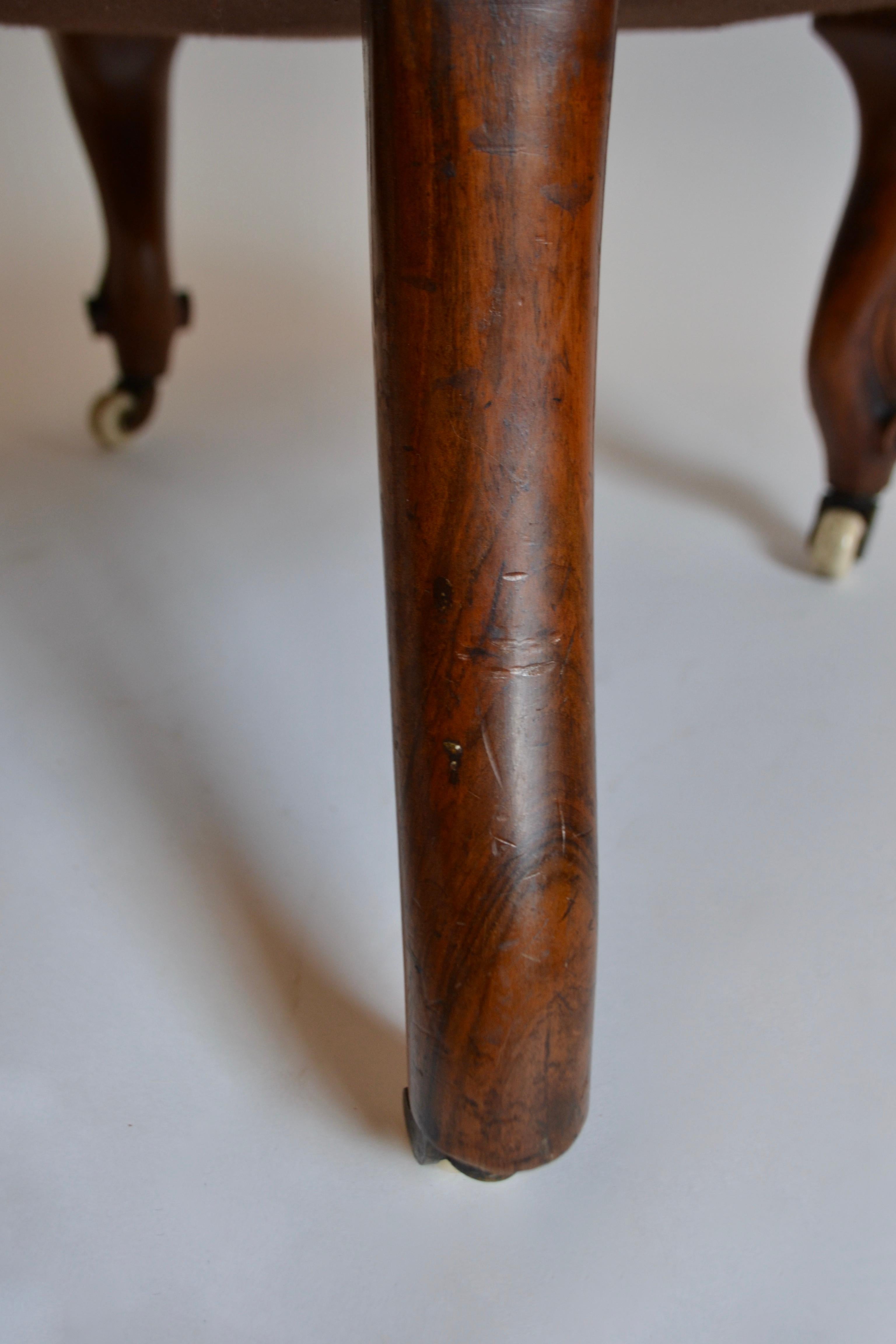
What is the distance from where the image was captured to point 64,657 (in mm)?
814

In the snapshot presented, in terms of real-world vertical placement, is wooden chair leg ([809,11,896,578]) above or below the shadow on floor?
above

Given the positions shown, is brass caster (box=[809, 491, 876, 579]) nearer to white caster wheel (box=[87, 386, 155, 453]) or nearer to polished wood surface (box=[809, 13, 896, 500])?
polished wood surface (box=[809, 13, 896, 500])

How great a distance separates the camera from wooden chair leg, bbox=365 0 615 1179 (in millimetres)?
384

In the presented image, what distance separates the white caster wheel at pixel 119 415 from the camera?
110cm

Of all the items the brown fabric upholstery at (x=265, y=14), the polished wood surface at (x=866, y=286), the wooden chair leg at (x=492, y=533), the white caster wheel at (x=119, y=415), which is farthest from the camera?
the white caster wheel at (x=119, y=415)

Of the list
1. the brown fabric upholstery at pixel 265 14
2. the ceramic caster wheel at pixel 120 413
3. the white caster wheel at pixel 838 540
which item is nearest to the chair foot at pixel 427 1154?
the brown fabric upholstery at pixel 265 14

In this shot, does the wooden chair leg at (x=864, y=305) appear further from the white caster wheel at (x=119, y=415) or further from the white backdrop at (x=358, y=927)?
the white caster wheel at (x=119, y=415)

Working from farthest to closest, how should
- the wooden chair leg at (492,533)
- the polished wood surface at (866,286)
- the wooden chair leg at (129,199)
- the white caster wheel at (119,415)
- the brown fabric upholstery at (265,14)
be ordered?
the white caster wheel at (119,415)
the wooden chair leg at (129,199)
the polished wood surface at (866,286)
the brown fabric upholstery at (265,14)
the wooden chair leg at (492,533)

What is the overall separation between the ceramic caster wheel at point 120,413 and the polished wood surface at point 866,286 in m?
0.54

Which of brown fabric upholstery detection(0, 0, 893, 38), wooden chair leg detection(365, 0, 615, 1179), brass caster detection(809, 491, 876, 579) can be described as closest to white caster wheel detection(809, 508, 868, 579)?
brass caster detection(809, 491, 876, 579)

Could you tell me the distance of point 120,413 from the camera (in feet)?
3.66

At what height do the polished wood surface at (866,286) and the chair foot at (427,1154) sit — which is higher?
the polished wood surface at (866,286)

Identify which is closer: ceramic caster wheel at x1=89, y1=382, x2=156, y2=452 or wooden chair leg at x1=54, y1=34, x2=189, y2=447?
wooden chair leg at x1=54, y1=34, x2=189, y2=447

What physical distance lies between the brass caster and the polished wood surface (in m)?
0.03
